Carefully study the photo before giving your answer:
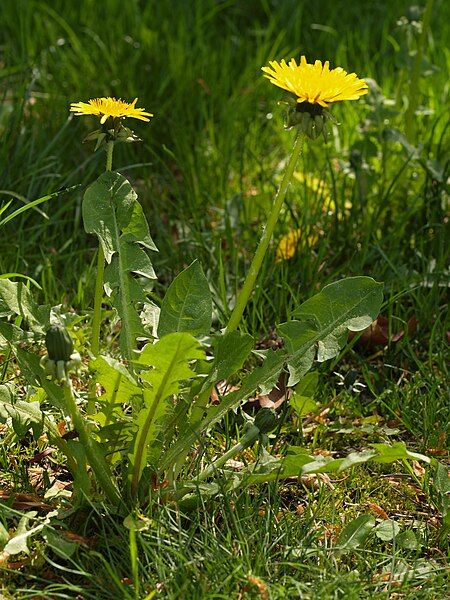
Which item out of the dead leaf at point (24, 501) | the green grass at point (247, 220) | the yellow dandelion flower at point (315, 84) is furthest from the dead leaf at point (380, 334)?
the dead leaf at point (24, 501)

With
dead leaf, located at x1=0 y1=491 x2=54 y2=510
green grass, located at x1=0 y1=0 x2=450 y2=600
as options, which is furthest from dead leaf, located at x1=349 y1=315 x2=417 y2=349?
dead leaf, located at x1=0 y1=491 x2=54 y2=510

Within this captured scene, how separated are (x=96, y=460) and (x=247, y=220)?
1.35 metres

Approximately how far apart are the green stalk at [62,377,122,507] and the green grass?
6cm

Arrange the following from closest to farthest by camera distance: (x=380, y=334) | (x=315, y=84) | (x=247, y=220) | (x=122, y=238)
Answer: (x=315, y=84), (x=122, y=238), (x=380, y=334), (x=247, y=220)

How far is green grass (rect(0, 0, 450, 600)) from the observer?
178 cm

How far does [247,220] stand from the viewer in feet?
9.82

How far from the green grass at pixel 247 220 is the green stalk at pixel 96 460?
6 centimetres

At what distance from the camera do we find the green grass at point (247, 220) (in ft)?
5.85

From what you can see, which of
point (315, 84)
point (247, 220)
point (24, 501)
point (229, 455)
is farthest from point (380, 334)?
point (24, 501)

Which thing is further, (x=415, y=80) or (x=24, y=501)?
(x=415, y=80)

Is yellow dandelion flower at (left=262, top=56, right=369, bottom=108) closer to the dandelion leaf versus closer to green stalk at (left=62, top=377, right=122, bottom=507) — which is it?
the dandelion leaf

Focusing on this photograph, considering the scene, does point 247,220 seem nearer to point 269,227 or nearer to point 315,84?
point 269,227

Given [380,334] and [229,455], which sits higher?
[229,455]

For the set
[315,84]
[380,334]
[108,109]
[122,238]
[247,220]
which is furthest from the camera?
[247,220]
